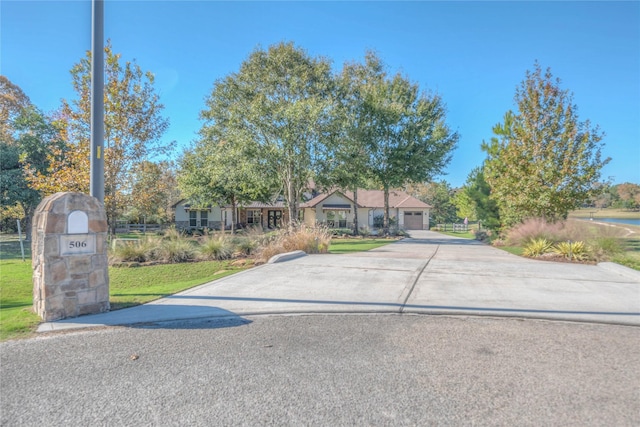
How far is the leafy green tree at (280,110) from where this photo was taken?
1873 cm

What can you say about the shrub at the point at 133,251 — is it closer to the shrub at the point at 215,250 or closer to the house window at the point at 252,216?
the shrub at the point at 215,250

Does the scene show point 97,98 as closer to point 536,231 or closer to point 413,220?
point 536,231

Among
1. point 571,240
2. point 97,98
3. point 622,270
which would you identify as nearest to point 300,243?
point 97,98

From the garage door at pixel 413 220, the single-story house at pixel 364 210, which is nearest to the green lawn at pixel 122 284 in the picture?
the single-story house at pixel 364 210

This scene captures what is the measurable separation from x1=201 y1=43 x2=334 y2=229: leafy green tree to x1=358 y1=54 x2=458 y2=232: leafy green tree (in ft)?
13.6

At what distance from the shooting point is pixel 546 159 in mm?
15766

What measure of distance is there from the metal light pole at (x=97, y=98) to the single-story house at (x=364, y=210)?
2842cm

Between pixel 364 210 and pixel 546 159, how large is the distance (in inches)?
984

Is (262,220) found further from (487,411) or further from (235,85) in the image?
(487,411)

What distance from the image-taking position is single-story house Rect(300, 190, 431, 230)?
38219 mm

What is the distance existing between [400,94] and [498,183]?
10.7m

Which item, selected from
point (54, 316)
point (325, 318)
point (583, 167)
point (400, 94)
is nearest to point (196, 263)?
point (54, 316)

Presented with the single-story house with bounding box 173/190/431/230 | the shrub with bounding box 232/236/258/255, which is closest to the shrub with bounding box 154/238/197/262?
the shrub with bounding box 232/236/258/255

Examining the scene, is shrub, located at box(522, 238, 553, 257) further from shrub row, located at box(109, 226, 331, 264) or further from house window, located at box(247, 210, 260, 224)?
house window, located at box(247, 210, 260, 224)
